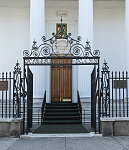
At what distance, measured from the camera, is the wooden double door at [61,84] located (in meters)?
14.9

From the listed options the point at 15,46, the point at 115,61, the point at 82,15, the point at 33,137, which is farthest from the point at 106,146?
the point at 15,46

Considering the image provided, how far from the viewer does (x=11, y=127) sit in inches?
301

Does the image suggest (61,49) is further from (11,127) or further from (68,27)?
(11,127)

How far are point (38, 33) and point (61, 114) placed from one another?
424cm

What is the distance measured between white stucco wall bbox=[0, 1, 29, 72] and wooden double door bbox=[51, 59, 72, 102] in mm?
2508

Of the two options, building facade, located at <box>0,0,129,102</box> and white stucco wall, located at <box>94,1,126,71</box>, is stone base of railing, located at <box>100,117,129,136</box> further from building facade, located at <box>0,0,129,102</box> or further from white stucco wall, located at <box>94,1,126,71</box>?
white stucco wall, located at <box>94,1,126,71</box>

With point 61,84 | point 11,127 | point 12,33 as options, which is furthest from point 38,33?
point 11,127

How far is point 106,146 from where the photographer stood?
21.3 feet

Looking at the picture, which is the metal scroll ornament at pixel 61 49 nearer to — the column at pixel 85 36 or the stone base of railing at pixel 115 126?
the column at pixel 85 36

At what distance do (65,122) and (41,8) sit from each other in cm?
603

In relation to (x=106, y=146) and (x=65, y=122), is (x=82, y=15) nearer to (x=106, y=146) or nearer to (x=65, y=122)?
(x=65, y=122)

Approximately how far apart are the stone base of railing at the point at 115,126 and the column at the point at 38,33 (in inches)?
195

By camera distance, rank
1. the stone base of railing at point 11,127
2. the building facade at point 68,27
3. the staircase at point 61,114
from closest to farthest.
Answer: the stone base of railing at point 11,127, the staircase at point 61,114, the building facade at point 68,27

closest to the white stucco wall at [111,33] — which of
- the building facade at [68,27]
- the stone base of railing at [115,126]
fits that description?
the building facade at [68,27]
